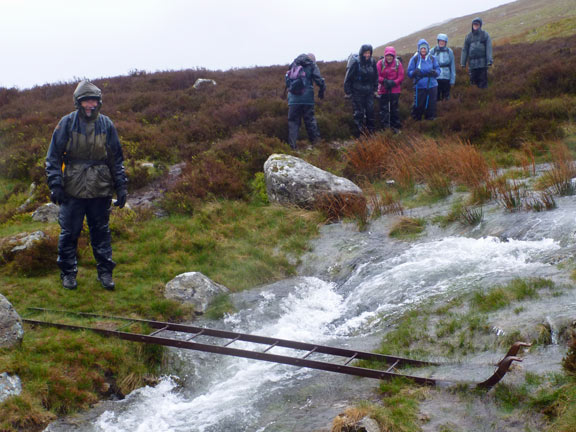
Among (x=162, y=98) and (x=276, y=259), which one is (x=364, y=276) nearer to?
(x=276, y=259)

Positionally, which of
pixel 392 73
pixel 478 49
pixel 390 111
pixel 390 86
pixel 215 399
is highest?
pixel 478 49

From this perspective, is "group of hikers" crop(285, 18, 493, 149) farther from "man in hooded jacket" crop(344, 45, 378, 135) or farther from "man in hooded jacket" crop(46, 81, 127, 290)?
"man in hooded jacket" crop(46, 81, 127, 290)

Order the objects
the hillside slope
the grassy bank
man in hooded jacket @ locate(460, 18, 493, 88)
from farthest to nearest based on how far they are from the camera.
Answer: the hillside slope < man in hooded jacket @ locate(460, 18, 493, 88) < the grassy bank

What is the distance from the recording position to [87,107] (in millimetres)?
7129

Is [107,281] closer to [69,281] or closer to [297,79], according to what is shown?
[69,281]

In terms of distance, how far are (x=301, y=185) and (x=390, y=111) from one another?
5.08m

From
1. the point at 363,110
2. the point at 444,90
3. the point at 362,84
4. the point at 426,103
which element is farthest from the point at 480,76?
the point at 362,84

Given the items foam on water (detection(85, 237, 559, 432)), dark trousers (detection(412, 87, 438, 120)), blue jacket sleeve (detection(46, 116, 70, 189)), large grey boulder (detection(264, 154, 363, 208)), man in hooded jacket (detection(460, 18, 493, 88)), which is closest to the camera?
foam on water (detection(85, 237, 559, 432))

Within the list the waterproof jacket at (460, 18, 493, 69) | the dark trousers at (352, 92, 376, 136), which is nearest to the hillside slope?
the waterproof jacket at (460, 18, 493, 69)

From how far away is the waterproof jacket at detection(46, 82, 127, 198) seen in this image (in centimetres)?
711

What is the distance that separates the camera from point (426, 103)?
15188 mm

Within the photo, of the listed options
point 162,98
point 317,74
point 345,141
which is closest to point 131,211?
point 317,74

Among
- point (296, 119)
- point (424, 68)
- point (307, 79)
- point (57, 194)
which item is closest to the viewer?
point (57, 194)

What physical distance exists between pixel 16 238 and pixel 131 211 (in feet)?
7.89
